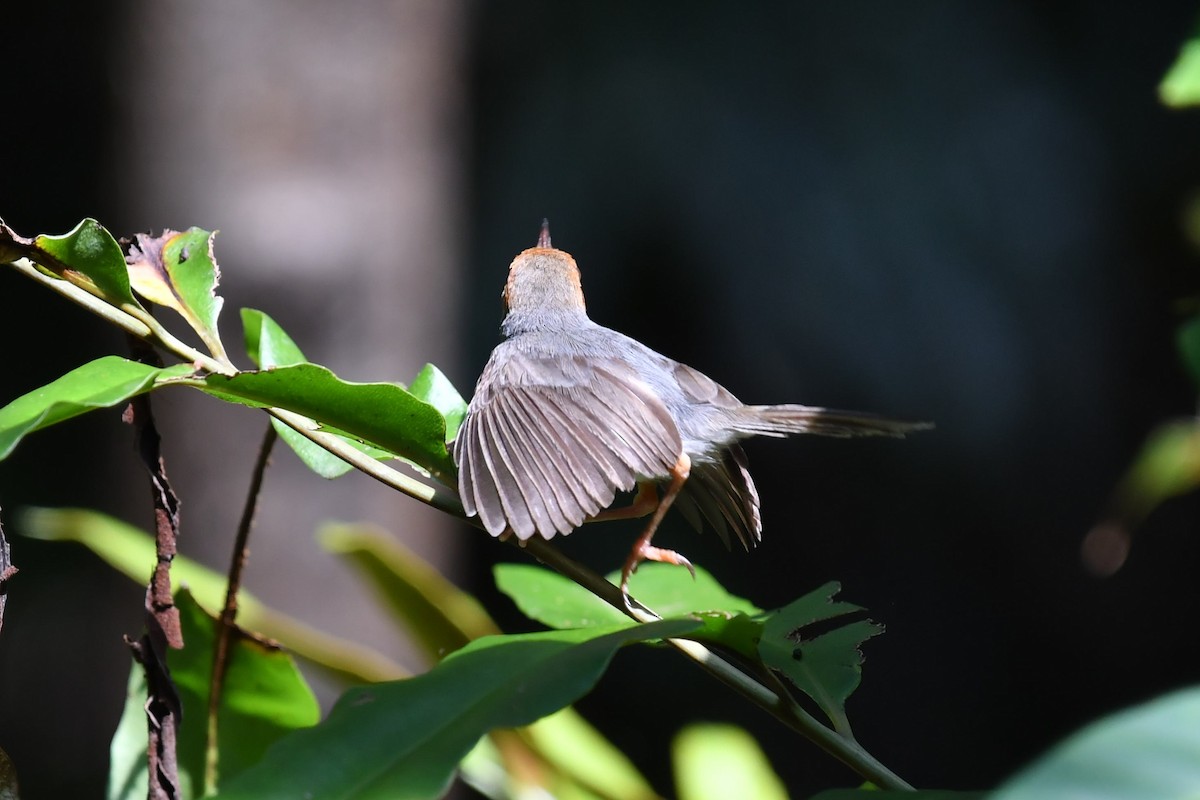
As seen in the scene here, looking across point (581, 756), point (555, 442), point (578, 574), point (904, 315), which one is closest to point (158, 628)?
point (578, 574)

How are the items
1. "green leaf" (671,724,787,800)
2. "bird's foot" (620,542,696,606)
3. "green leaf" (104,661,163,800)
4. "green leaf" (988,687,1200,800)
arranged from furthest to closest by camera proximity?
"green leaf" (671,724,787,800), "bird's foot" (620,542,696,606), "green leaf" (104,661,163,800), "green leaf" (988,687,1200,800)

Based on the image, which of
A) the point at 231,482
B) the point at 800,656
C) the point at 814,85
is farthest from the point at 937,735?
the point at 800,656

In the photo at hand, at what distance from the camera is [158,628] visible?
128 centimetres

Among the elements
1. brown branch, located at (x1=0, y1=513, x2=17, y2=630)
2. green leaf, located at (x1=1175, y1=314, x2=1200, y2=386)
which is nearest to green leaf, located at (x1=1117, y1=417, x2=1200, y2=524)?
green leaf, located at (x1=1175, y1=314, x2=1200, y2=386)

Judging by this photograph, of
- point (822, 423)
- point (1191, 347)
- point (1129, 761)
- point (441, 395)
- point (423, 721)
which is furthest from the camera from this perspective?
point (822, 423)

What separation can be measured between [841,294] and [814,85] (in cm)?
105

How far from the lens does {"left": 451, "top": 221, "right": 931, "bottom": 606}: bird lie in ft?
4.71

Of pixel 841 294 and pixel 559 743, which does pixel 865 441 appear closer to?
pixel 841 294

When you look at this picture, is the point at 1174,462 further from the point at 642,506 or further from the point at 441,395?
the point at 441,395

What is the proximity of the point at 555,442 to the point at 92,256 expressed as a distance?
28.8 inches

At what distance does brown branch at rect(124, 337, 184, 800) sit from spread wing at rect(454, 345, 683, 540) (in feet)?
1.11

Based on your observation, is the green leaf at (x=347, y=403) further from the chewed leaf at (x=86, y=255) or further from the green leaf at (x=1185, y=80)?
the green leaf at (x=1185, y=80)

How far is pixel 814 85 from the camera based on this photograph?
560cm

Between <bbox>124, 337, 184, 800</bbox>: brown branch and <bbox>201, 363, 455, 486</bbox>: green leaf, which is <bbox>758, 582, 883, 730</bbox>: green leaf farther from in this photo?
<bbox>124, 337, 184, 800</bbox>: brown branch
